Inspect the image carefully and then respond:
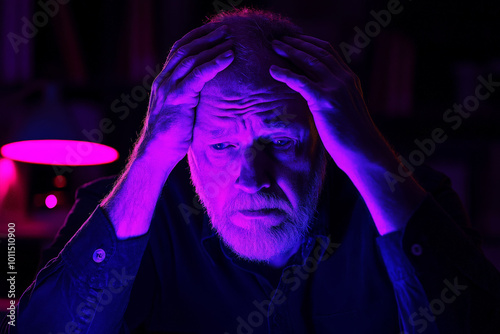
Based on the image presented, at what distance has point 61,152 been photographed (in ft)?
5.83

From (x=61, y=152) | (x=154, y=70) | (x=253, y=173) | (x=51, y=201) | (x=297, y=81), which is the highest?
(x=297, y=81)

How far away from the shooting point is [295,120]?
1141 mm

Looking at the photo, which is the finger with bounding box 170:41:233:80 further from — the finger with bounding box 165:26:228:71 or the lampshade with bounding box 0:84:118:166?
the lampshade with bounding box 0:84:118:166

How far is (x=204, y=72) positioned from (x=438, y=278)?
0.76 meters

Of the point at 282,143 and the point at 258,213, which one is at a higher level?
the point at 282,143

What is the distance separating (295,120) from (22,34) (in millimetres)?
1676

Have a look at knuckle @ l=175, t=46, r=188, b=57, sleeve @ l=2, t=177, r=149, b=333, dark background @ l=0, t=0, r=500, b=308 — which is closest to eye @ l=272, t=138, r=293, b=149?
knuckle @ l=175, t=46, r=188, b=57

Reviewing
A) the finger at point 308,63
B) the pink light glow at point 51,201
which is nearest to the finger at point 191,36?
the finger at point 308,63

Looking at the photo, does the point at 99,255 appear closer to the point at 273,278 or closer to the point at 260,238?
the point at 260,238

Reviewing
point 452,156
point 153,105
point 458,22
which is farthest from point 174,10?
point 452,156

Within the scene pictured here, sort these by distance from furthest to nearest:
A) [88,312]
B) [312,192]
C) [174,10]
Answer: [174,10], [312,192], [88,312]

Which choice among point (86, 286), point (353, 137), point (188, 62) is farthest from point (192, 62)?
point (86, 286)

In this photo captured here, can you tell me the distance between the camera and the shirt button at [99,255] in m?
1.01

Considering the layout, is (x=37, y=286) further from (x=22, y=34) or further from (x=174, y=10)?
(x=174, y=10)
